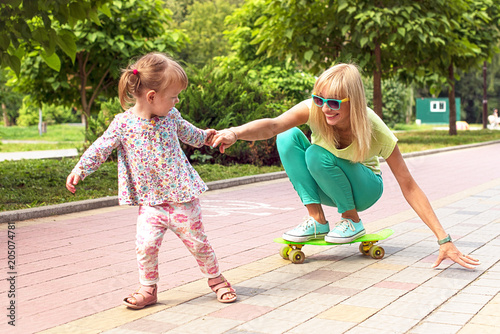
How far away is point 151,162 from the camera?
3885 mm

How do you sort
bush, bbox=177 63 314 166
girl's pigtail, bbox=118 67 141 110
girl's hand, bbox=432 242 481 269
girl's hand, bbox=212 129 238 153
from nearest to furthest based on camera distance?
1. girl's pigtail, bbox=118 67 141 110
2. girl's hand, bbox=212 129 238 153
3. girl's hand, bbox=432 242 481 269
4. bush, bbox=177 63 314 166

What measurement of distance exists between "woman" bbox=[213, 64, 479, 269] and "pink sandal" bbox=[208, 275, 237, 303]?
905mm

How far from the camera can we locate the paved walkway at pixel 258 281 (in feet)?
11.8

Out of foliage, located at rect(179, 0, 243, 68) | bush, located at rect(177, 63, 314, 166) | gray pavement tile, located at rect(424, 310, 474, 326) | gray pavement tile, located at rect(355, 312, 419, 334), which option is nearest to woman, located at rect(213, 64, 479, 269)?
gray pavement tile, located at rect(424, 310, 474, 326)

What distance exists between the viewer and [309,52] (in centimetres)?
1838

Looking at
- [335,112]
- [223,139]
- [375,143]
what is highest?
[335,112]

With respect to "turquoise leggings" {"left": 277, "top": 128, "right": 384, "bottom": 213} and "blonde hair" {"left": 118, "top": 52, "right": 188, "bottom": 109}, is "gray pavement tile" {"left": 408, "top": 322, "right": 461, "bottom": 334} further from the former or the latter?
"blonde hair" {"left": 118, "top": 52, "right": 188, "bottom": 109}

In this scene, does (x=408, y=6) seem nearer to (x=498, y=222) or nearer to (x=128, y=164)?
(x=498, y=222)

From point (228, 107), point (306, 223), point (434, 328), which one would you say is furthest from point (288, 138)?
point (228, 107)

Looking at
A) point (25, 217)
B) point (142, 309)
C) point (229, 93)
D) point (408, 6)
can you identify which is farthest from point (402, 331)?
point (408, 6)

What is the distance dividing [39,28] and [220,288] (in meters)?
4.70

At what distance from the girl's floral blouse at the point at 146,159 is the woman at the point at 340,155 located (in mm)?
450

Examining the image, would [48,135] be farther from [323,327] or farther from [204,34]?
[323,327]

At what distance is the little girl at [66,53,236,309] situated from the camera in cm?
384
